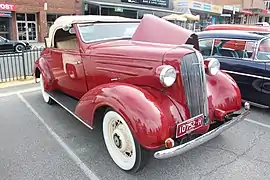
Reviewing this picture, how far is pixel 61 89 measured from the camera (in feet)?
16.5

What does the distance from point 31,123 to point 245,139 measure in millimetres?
3584

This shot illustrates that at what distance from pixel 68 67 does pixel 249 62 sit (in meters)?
3.45

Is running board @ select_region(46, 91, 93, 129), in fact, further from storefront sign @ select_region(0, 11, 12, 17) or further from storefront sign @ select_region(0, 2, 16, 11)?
storefront sign @ select_region(0, 11, 12, 17)

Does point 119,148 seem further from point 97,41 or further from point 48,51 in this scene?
point 48,51

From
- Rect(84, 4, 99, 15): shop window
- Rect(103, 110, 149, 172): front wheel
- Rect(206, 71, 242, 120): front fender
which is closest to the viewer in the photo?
Rect(103, 110, 149, 172): front wheel

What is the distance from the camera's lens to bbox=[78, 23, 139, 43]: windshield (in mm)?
4098

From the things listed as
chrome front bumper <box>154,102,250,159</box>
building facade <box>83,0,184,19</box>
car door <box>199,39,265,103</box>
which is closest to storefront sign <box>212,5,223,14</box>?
building facade <box>83,0,184,19</box>

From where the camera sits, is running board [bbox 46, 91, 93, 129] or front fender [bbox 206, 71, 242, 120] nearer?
front fender [bbox 206, 71, 242, 120]

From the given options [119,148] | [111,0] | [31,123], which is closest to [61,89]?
[31,123]

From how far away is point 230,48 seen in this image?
Result: 5605mm

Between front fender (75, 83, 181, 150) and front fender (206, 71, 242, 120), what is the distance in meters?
0.70

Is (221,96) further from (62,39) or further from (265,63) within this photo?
(62,39)

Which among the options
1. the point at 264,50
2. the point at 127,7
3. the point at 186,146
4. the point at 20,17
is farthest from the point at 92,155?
the point at 127,7

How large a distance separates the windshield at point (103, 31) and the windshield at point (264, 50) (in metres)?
2.55
